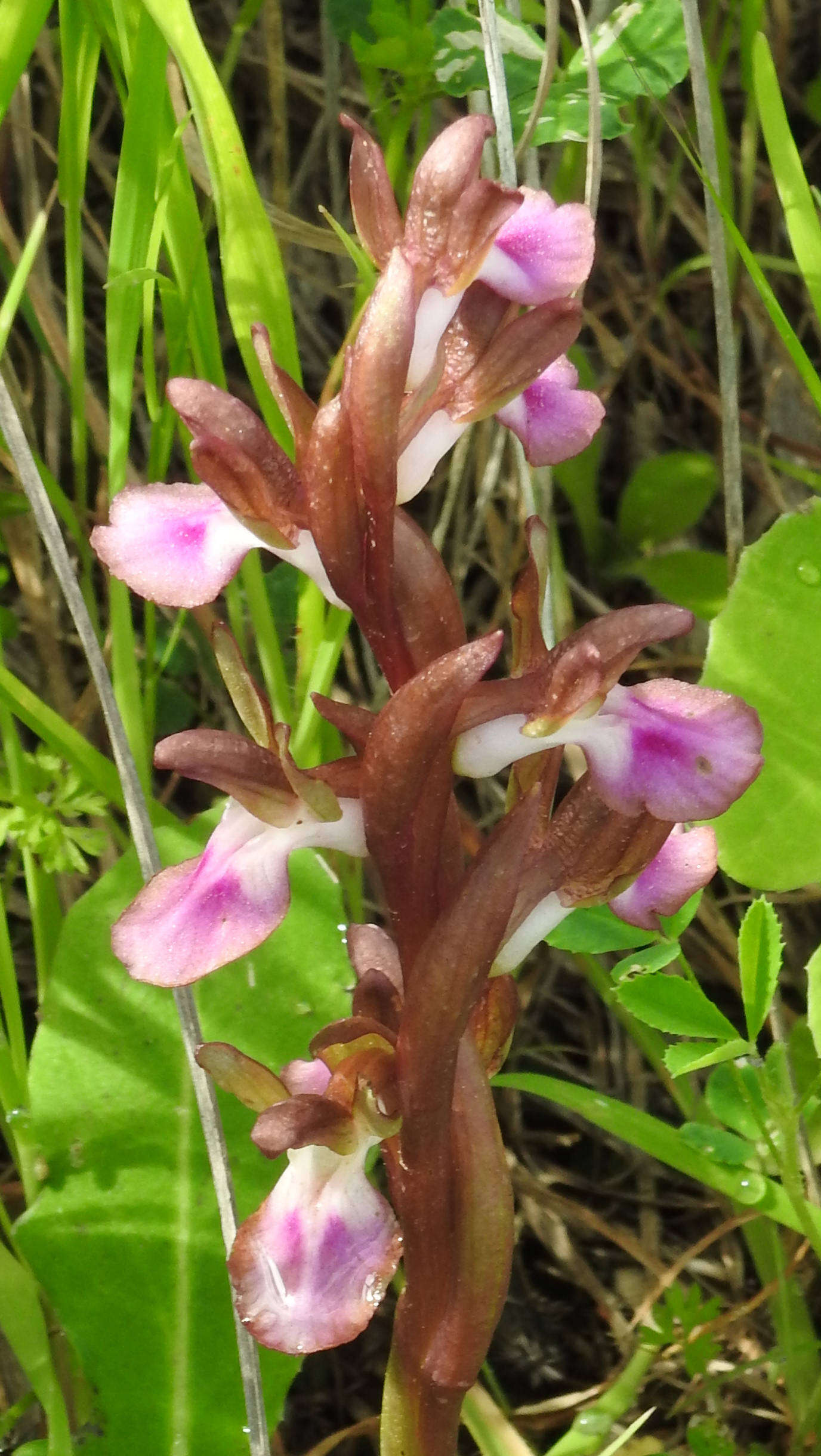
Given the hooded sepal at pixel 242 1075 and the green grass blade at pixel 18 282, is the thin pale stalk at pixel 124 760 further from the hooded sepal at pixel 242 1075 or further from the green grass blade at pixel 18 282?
the hooded sepal at pixel 242 1075

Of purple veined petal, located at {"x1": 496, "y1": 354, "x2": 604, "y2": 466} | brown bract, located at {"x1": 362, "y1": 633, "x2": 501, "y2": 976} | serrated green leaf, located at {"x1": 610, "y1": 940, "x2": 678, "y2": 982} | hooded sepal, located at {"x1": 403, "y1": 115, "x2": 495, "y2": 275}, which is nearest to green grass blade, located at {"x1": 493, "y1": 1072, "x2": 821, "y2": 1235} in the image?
serrated green leaf, located at {"x1": 610, "y1": 940, "x2": 678, "y2": 982}

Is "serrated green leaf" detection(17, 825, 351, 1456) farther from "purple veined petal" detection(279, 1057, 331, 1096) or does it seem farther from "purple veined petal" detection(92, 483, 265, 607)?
"purple veined petal" detection(92, 483, 265, 607)

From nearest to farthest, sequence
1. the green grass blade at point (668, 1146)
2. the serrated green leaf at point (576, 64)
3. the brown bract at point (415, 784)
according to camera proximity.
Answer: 1. the brown bract at point (415, 784)
2. the green grass blade at point (668, 1146)
3. the serrated green leaf at point (576, 64)

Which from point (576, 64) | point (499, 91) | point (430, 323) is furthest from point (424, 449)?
point (576, 64)

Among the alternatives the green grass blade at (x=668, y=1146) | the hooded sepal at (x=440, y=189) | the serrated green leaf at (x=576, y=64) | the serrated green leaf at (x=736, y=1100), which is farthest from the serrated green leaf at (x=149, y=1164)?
the serrated green leaf at (x=576, y=64)

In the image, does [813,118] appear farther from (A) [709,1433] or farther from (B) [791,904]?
(A) [709,1433]

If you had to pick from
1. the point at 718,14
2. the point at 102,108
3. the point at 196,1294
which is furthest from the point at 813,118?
the point at 196,1294

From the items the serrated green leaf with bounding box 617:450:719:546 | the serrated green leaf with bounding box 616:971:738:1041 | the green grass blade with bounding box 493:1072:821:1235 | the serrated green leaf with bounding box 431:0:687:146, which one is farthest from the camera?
the serrated green leaf with bounding box 617:450:719:546
